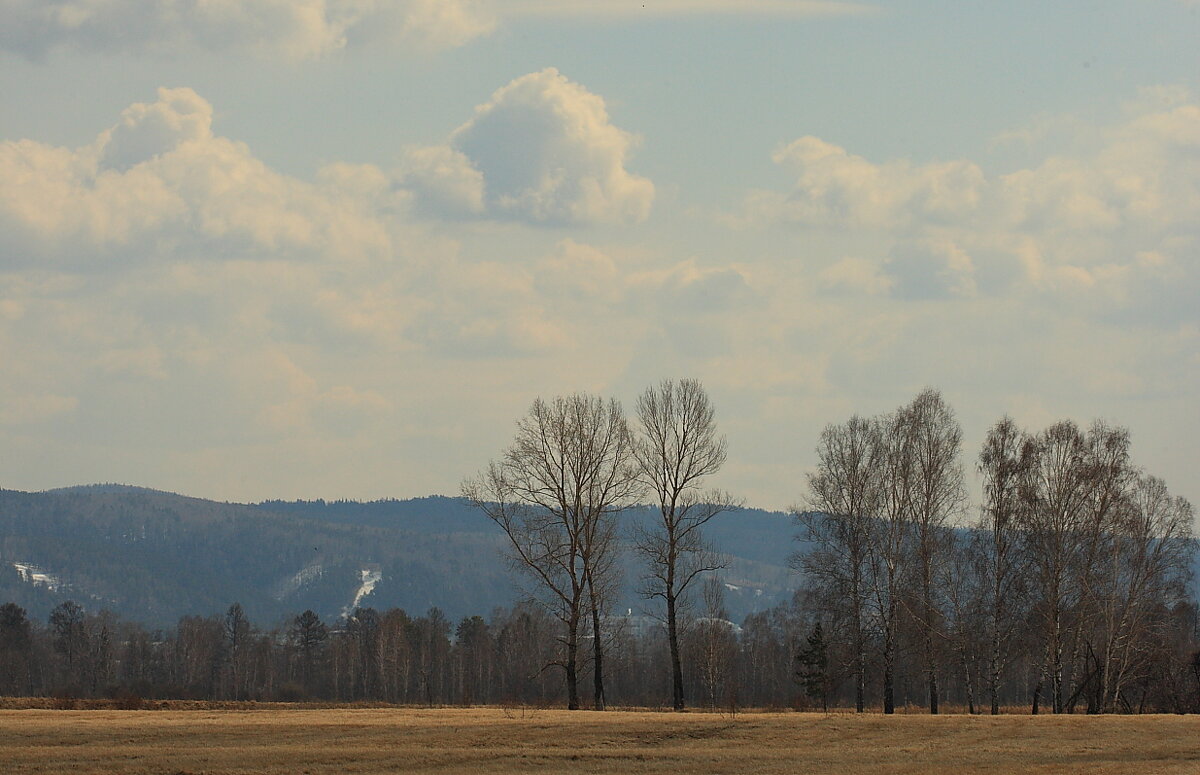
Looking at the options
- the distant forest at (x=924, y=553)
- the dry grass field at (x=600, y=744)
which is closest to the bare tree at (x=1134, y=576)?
the distant forest at (x=924, y=553)

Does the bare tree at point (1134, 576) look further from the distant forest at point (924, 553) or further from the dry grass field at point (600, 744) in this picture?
the dry grass field at point (600, 744)

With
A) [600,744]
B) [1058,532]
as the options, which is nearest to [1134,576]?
[1058,532]

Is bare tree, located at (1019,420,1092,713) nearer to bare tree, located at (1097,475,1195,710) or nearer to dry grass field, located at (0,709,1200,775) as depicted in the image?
bare tree, located at (1097,475,1195,710)

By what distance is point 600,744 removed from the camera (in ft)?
113

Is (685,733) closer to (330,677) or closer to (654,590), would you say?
(654,590)

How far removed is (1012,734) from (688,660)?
108 metres

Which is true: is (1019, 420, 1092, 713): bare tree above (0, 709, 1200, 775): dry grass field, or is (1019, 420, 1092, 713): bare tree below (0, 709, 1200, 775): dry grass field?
above

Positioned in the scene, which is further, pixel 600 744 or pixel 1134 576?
pixel 1134 576

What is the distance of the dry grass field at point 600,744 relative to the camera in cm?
3081

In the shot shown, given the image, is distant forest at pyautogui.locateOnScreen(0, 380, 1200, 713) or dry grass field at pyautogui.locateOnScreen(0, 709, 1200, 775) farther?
distant forest at pyautogui.locateOnScreen(0, 380, 1200, 713)

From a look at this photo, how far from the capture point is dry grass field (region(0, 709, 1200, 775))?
3081cm

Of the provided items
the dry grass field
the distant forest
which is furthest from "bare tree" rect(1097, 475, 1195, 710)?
the dry grass field

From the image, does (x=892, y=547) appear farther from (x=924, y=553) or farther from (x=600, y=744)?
(x=600, y=744)

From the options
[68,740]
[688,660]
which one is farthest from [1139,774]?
[688,660]
